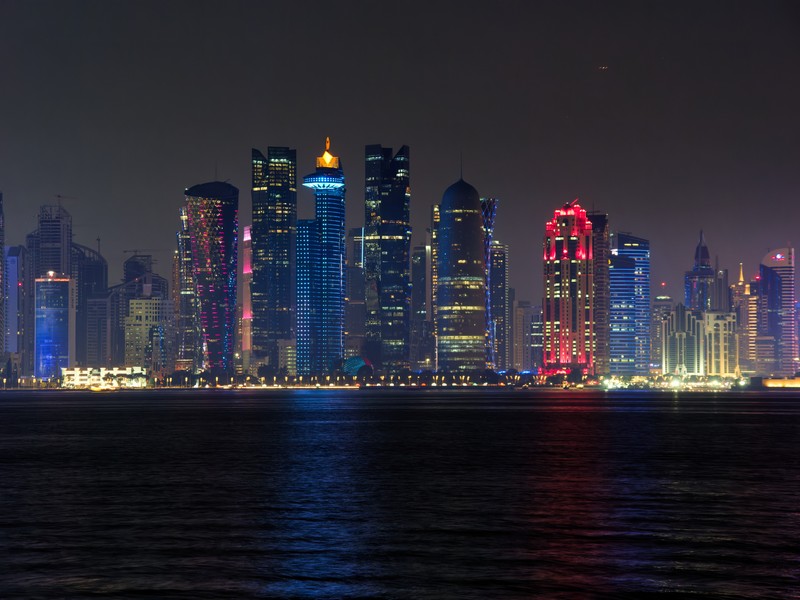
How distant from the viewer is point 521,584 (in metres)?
44.7

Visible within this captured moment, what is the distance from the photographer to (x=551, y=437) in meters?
152

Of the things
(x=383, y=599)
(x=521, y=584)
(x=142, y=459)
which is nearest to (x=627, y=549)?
(x=521, y=584)

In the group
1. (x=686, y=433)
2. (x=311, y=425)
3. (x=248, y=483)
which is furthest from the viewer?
(x=311, y=425)

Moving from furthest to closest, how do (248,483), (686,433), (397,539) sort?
(686,433), (248,483), (397,539)

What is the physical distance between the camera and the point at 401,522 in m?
64.1

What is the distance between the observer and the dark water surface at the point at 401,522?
45219 mm

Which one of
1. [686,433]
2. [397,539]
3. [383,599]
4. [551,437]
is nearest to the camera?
[383,599]

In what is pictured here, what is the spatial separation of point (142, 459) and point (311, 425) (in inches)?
3225

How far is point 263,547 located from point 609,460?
59644 millimetres

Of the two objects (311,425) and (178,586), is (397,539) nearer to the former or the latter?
(178,586)

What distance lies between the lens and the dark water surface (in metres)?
45.2

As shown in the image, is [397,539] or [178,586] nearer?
[178,586]

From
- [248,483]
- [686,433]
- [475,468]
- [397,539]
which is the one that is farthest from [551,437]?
[397,539]

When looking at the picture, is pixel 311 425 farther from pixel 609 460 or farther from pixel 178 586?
pixel 178 586
